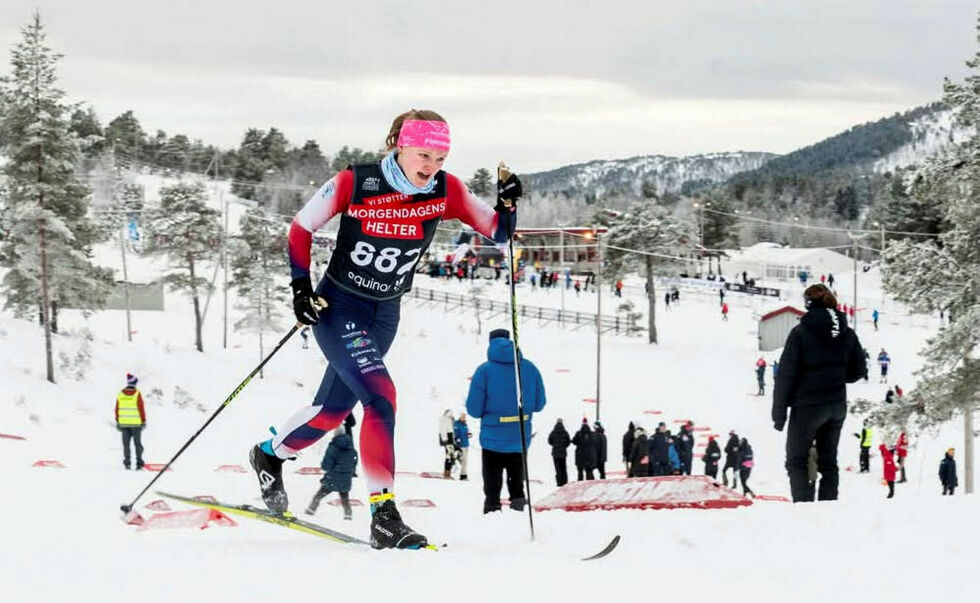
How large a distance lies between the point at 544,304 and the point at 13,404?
46255 mm

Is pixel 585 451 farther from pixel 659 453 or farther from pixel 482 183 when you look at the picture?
pixel 482 183

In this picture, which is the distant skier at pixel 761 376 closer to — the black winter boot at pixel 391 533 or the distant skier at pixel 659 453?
the distant skier at pixel 659 453

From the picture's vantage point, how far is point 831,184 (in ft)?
617

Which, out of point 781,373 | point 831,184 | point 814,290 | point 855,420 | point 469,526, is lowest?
point 855,420

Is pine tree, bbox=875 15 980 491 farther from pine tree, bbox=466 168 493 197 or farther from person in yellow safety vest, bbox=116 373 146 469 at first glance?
pine tree, bbox=466 168 493 197

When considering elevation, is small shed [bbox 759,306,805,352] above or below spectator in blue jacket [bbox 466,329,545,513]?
below

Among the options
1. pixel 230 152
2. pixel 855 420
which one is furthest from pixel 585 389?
pixel 230 152

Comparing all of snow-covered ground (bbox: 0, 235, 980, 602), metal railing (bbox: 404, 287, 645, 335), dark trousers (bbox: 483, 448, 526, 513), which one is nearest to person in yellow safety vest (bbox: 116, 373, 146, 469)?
snow-covered ground (bbox: 0, 235, 980, 602)

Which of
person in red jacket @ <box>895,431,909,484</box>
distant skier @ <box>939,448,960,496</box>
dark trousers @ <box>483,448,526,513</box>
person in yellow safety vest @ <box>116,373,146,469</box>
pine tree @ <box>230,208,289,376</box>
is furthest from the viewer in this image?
pine tree @ <box>230,208,289,376</box>

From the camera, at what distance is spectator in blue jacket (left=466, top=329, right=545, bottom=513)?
802 centimetres

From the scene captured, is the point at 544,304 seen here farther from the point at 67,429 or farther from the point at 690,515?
the point at 690,515

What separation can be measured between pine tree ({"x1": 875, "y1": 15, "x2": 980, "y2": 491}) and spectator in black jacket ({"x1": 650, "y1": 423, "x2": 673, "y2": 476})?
25.5 ft

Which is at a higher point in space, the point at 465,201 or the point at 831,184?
the point at 831,184

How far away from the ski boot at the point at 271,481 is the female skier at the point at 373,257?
80 centimetres
